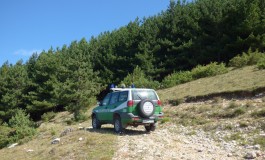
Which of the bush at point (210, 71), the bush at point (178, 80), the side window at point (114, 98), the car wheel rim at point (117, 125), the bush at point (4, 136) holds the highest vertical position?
the bush at point (210, 71)

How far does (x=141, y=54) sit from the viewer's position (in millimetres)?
46438

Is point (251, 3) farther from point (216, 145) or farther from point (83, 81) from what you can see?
point (216, 145)

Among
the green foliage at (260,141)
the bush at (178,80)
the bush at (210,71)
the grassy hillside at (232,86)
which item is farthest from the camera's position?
the bush at (178,80)

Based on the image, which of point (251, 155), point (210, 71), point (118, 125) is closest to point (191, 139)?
point (118, 125)

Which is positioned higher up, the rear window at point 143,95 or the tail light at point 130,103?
the rear window at point 143,95

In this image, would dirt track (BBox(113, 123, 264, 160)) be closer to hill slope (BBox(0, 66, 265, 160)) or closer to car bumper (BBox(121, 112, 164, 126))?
hill slope (BBox(0, 66, 265, 160))

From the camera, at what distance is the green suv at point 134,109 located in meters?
14.1

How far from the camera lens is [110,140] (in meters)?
12.9

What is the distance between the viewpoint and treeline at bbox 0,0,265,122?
35.0 m

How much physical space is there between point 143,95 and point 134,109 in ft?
2.65

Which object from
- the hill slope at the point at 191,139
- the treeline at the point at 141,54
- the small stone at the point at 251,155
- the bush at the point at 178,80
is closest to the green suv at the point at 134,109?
the hill slope at the point at 191,139

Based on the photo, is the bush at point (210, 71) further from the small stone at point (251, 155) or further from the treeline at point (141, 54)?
the small stone at point (251, 155)

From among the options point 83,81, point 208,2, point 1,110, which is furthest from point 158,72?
point 1,110

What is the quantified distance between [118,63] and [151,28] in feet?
23.7
